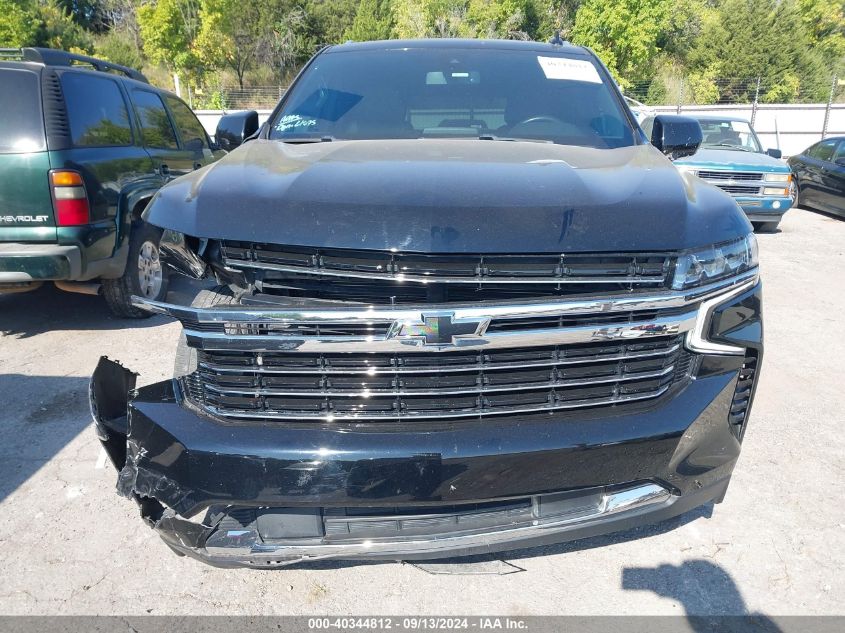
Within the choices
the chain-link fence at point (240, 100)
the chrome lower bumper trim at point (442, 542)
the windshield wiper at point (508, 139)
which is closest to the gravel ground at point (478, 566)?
the chrome lower bumper trim at point (442, 542)

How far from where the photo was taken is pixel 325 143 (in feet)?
8.83

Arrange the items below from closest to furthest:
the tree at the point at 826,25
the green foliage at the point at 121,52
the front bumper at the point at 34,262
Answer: the front bumper at the point at 34,262
the green foliage at the point at 121,52
the tree at the point at 826,25

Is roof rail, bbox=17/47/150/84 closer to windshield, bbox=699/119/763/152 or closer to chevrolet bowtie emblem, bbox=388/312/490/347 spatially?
chevrolet bowtie emblem, bbox=388/312/490/347

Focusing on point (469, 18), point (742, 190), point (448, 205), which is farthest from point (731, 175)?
point (469, 18)

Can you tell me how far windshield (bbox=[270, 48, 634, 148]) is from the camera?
2930 millimetres

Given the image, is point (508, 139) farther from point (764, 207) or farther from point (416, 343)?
point (764, 207)

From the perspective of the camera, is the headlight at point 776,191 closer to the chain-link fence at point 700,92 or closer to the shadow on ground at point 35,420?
the shadow on ground at point 35,420

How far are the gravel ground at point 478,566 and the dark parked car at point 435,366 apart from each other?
0.48 metres

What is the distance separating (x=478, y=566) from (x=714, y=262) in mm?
1373

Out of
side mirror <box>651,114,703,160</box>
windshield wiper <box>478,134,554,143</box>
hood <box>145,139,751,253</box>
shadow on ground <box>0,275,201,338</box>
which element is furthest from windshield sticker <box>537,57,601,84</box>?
shadow on ground <box>0,275,201,338</box>

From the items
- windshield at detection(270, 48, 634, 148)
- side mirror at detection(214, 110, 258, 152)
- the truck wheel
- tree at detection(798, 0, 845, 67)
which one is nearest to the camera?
windshield at detection(270, 48, 634, 148)

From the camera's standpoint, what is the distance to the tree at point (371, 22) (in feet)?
135

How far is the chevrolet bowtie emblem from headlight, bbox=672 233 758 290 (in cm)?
61

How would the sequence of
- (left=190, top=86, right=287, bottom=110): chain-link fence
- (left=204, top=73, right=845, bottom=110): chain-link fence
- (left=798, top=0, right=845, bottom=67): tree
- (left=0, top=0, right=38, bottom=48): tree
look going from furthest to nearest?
(left=798, top=0, right=845, bottom=67): tree, (left=204, top=73, right=845, bottom=110): chain-link fence, (left=190, top=86, right=287, bottom=110): chain-link fence, (left=0, top=0, right=38, bottom=48): tree
